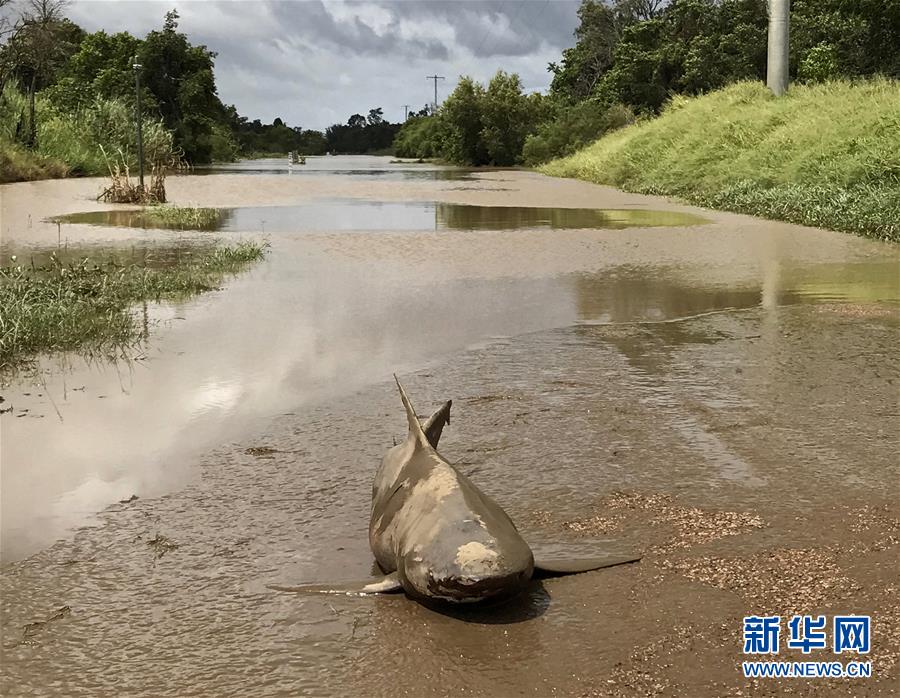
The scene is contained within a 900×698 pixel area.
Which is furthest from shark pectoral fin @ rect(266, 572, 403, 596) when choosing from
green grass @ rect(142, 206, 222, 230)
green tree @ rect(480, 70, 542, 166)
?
green tree @ rect(480, 70, 542, 166)

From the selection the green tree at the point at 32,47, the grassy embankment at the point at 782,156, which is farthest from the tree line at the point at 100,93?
the grassy embankment at the point at 782,156

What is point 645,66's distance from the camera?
42.6 m

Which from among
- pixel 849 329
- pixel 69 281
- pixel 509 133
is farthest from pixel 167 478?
pixel 509 133

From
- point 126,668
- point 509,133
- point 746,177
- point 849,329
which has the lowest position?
point 126,668

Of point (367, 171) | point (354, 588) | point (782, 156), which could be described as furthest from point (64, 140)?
point (354, 588)

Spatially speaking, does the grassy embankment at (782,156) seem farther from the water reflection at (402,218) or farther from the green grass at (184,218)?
the green grass at (184,218)

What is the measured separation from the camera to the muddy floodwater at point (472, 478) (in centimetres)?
278

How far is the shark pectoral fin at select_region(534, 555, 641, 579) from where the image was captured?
317cm

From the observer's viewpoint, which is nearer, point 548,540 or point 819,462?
point 548,540

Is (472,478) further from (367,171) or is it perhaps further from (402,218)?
(367,171)

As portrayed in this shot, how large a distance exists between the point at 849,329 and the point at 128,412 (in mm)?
4963

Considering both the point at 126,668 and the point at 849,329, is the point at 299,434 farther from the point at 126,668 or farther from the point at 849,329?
the point at 849,329

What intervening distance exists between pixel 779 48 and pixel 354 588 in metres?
26.9

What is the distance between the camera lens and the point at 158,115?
54531 millimetres
